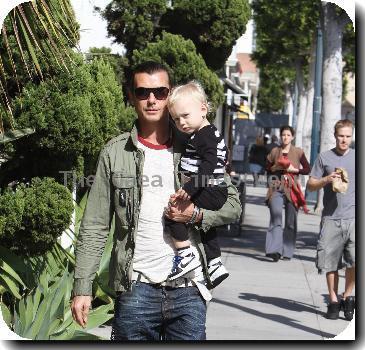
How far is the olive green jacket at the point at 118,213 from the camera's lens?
428 centimetres

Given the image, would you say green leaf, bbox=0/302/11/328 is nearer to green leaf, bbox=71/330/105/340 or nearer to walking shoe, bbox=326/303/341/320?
green leaf, bbox=71/330/105/340

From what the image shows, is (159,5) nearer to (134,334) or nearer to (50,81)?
(50,81)

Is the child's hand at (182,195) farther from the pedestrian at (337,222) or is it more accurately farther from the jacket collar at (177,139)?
the pedestrian at (337,222)

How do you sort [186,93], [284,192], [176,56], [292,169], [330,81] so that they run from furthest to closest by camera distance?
[330,81]
[284,192]
[292,169]
[176,56]
[186,93]

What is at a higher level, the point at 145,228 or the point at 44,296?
the point at 145,228

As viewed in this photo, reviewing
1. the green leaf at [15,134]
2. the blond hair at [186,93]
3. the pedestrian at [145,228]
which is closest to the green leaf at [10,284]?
the green leaf at [15,134]

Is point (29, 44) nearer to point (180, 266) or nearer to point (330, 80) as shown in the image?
point (180, 266)

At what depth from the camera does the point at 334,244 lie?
873 centimetres

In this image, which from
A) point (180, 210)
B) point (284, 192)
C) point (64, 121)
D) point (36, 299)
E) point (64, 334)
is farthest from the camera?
point (284, 192)

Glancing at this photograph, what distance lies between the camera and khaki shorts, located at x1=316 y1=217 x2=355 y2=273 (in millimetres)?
8711

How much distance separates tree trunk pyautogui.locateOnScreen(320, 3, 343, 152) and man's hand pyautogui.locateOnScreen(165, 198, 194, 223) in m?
15.1

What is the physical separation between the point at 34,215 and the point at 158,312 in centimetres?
246

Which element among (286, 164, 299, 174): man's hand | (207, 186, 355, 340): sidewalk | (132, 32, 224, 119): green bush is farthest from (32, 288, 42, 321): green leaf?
(286, 164, 299, 174): man's hand

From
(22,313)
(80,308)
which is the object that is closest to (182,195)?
(80,308)
